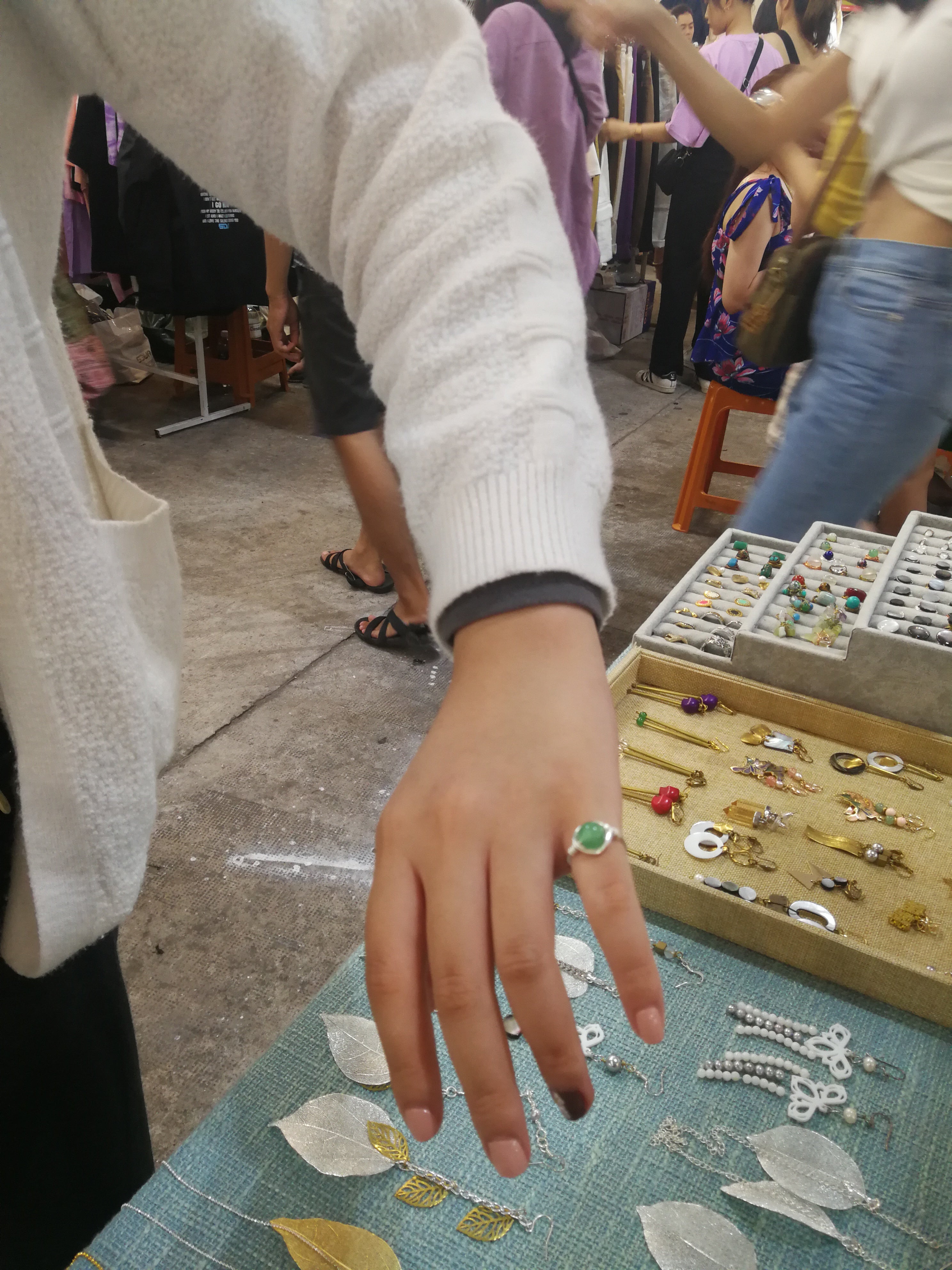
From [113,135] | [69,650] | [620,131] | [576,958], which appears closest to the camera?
[69,650]

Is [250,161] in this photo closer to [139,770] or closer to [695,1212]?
[139,770]

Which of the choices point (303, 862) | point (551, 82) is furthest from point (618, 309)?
point (303, 862)

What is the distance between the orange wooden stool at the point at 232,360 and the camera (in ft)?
11.7

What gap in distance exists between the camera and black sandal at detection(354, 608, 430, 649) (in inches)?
87.3

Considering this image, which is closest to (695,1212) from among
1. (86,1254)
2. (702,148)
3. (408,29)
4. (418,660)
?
(86,1254)

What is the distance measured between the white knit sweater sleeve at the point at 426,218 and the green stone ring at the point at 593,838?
0.30 feet

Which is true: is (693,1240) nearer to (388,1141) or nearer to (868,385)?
(388,1141)

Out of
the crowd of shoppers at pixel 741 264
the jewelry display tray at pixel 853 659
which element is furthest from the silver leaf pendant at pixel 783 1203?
the crowd of shoppers at pixel 741 264

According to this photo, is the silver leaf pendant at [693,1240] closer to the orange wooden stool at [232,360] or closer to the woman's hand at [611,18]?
the woman's hand at [611,18]

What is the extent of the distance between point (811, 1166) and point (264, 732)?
1.43 m

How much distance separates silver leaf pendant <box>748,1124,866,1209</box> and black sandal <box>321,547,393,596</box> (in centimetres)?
187

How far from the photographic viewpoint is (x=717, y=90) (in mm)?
1431

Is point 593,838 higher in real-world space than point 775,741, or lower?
higher

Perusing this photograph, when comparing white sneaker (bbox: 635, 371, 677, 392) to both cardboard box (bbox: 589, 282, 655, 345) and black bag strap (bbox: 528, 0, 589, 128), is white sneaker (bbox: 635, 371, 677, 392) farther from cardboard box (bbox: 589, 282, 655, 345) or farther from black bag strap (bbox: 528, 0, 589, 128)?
black bag strap (bbox: 528, 0, 589, 128)
